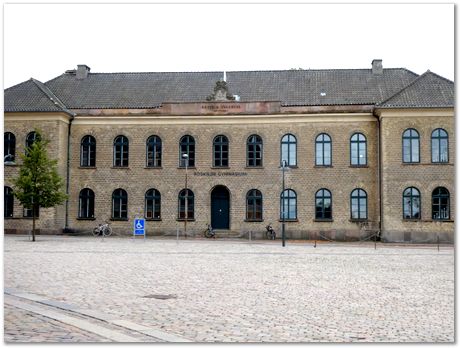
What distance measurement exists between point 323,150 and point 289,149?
206 cm

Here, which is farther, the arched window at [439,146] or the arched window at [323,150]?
the arched window at [323,150]

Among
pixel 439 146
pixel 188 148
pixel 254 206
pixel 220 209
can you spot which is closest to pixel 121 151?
pixel 188 148

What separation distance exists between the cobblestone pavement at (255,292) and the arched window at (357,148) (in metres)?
14.9

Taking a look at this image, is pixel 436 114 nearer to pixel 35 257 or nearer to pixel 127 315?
pixel 35 257

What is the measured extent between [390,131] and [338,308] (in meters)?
27.3

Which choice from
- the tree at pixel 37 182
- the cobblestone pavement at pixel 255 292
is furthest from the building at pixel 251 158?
the cobblestone pavement at pixel 255 292

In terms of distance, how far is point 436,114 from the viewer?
36.9 m

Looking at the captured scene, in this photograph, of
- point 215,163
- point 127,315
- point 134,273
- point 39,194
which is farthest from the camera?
point 215,163

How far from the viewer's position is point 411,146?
37312 mm

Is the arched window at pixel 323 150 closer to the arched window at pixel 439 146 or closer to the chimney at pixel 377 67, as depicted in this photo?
the arched window at pixel 439 146

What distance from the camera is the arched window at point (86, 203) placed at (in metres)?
40.4

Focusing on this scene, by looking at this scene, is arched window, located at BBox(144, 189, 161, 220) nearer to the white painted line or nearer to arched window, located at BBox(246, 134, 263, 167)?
arched window, located at BBox(246, 134, 263, 167)

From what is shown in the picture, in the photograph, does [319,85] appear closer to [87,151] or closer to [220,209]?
[220,209]

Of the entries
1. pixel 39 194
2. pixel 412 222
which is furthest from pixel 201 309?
pixel 412 222
